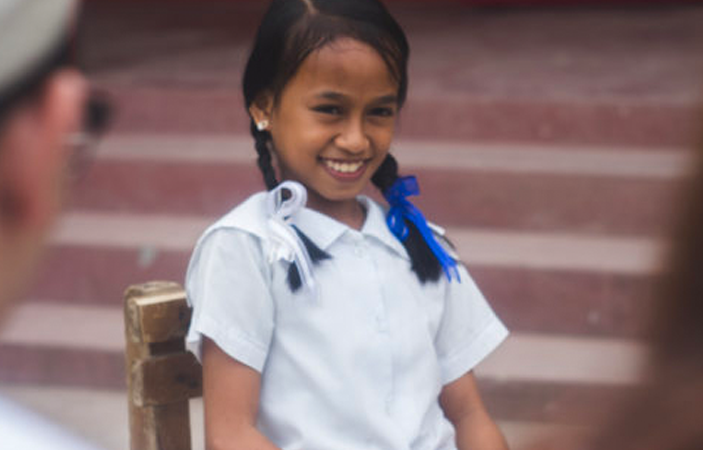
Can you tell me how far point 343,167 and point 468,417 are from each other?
0.47 meters

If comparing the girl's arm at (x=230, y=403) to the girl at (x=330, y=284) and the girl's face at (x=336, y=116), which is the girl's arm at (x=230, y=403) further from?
the girl's face at (x=336, y=116)

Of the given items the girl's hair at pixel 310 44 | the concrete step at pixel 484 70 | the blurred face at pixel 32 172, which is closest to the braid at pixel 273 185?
the girl's hair at pixel 310 44

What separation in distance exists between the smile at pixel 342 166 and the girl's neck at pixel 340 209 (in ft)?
0.24

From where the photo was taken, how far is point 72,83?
68 centimetres

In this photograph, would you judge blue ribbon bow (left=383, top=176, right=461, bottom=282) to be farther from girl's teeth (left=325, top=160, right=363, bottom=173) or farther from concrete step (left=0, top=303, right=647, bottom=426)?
concrete step (left=0, top=303, right=647, bottom=426)

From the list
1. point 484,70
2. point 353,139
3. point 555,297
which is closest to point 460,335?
point 353,139

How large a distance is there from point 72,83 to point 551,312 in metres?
3.67

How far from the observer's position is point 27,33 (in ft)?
2.01

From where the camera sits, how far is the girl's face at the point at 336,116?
200cm

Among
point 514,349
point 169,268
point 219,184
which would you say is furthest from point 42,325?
point 514,349

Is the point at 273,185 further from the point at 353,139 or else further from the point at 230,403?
the point at 230,403

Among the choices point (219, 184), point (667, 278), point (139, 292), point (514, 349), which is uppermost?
point (667, 278)

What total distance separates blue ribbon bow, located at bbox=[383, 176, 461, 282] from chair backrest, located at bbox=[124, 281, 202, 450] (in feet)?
1.22

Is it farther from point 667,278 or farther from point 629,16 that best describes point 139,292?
point 629,16
